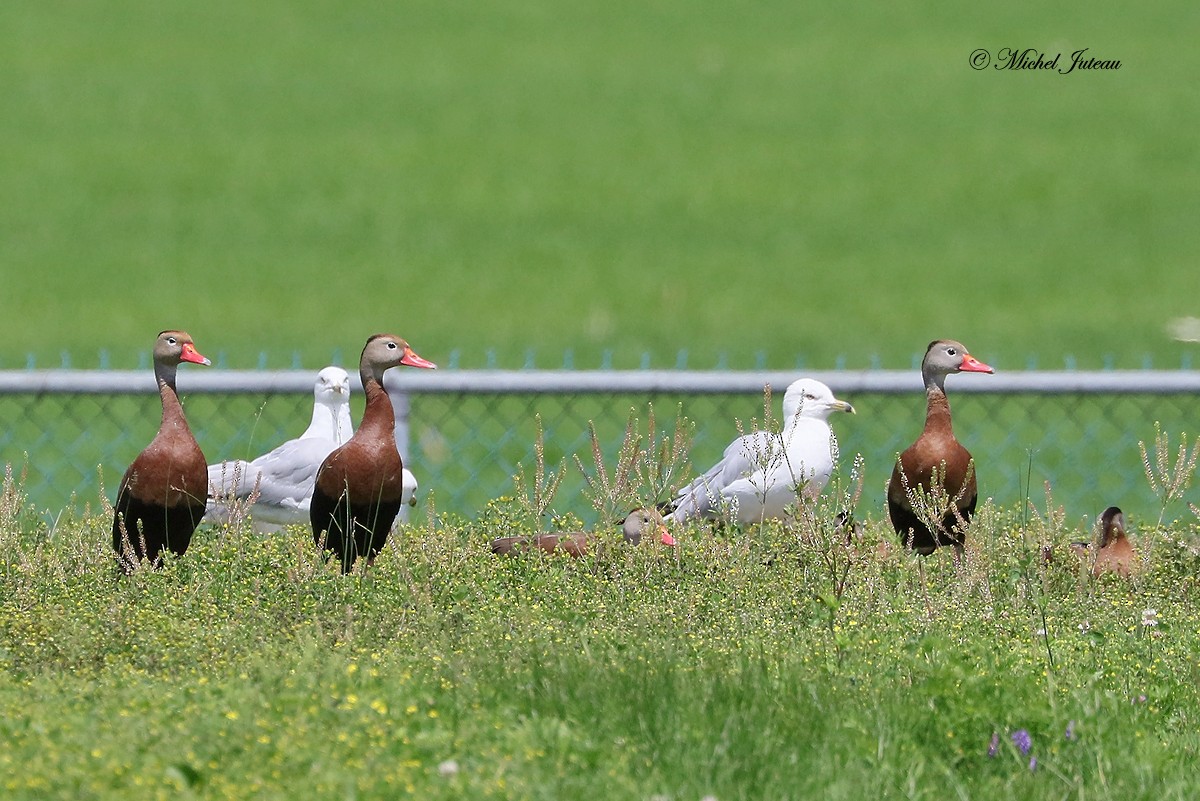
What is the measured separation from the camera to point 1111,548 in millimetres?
7391

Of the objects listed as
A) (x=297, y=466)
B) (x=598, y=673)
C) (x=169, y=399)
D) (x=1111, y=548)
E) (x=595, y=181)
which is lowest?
(x=598, y=673)

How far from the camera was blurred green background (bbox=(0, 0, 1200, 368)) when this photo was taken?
62.1 ft

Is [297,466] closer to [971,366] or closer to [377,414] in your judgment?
[377,414]

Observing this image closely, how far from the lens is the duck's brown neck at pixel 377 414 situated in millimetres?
6750

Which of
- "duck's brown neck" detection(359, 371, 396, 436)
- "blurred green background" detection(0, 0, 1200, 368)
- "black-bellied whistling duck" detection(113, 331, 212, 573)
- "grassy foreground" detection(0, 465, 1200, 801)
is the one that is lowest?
"grassy foreground" detection(0, 465, 1200, 801)

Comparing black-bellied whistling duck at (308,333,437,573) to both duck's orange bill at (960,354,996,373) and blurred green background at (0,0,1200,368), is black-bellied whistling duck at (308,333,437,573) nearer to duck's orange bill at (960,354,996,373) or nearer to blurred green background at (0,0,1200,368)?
duck's orange bill at (960,354,996,373)

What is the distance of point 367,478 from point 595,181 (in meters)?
18.9

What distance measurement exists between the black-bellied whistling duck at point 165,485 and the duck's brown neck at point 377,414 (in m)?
0.57

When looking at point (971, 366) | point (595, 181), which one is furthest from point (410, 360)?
point (595, 181)

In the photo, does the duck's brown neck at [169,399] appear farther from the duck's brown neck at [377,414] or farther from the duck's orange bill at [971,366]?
the duck's orange bill at [971,366]

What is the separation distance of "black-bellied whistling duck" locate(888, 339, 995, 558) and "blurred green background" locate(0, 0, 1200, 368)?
847cm

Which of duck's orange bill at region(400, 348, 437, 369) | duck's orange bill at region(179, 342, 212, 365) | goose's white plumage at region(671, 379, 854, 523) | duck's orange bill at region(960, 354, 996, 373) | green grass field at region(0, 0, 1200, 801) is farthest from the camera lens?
goose's white plumage at region(671, 379, 854, 523)

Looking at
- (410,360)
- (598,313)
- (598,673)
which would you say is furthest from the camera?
(598,313)

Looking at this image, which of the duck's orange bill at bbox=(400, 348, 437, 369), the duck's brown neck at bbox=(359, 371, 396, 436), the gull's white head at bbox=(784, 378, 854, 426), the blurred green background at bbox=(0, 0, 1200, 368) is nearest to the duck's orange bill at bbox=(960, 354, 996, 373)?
the gull's white head at bbox=(784, 378, 854, 426)
